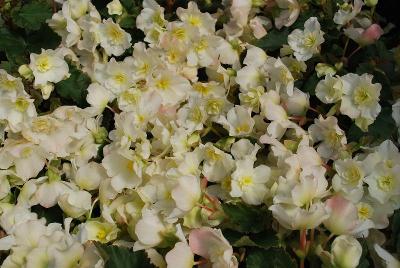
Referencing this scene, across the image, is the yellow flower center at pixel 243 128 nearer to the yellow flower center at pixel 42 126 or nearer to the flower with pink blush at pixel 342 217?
the flower with pink blush at pixel 342 217

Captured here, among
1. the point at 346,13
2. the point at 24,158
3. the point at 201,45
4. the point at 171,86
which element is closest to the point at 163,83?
the point at 171,86

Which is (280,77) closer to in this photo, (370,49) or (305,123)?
(305,123)

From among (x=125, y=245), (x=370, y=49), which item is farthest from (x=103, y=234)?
(x=370, y=49)

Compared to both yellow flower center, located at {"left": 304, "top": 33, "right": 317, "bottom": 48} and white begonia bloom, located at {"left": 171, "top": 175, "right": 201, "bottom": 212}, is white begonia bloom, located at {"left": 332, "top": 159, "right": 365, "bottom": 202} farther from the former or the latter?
→ yellow flower center, located at {"left": 304, "top": 33, "right": 317, "bottom": 48}

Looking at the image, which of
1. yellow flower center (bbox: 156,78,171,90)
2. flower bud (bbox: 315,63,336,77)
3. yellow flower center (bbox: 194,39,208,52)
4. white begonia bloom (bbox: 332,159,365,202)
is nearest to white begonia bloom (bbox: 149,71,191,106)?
yellow flower center (bbox: 156,78,171,90)

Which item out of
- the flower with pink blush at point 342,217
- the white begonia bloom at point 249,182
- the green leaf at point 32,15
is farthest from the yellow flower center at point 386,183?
the green leaf at point 32,15

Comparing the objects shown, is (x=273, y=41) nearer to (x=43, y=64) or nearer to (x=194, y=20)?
(x=194, y=20)
